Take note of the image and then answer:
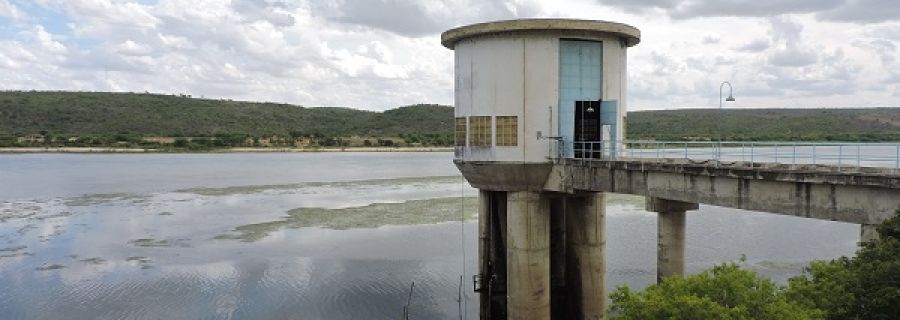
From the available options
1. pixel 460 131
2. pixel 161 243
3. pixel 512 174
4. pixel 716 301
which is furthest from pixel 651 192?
pixel 161 243

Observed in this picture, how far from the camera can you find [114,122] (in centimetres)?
15700

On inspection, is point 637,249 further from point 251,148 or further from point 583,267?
point 251,148

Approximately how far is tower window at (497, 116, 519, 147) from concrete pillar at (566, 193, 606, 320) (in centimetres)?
320

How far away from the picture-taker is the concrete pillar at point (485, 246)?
23297 mm

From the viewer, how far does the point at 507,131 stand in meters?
20.1

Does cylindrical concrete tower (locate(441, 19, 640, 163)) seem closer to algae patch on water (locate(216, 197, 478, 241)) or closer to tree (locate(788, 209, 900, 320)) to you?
tree (locate(788, 209, 900, 320))

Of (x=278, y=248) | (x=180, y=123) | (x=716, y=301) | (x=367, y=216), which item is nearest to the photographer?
(x=716, y=301)

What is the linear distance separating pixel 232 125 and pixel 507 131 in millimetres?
159812

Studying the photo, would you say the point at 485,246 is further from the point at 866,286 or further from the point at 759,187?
the point at 866,286

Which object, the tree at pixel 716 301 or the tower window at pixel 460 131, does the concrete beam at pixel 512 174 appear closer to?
the tower window at pixel 460 131

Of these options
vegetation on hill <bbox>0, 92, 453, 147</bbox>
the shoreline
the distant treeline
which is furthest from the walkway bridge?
vegetation on hill <bbox>0, 92, 453, 147</bbox>

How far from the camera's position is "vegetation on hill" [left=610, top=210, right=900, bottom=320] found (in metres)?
11.4

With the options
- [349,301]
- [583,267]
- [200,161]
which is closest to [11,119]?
[200,161]

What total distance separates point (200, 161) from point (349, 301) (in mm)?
93023
